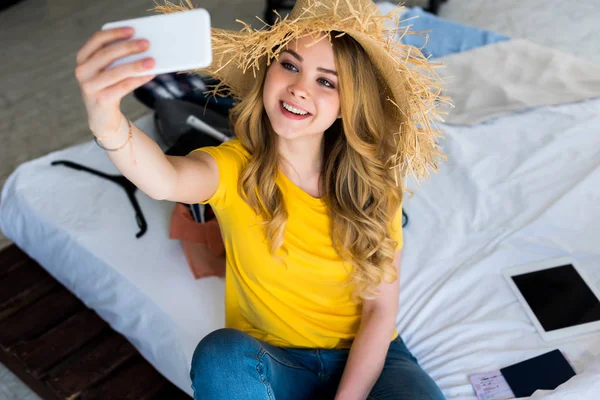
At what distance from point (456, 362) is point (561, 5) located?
3070mm

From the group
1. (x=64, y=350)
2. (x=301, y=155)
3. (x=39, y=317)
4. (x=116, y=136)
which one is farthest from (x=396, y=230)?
(x=39, y=317)

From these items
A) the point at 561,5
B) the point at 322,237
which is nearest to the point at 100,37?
the point at 322,237

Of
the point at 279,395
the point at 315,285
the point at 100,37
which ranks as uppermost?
the point at 100,37

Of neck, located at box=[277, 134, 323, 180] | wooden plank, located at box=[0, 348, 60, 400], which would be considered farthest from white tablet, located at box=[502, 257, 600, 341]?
wooden plank, located at box=[0, 348, 60, 400]

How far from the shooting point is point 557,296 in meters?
1.41

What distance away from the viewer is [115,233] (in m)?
1.64

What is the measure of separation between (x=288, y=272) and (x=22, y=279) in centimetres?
99

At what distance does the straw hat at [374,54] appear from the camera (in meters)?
1.02

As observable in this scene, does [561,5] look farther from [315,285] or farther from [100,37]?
[100,37]

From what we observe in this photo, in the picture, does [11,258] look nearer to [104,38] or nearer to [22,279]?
[22,279]

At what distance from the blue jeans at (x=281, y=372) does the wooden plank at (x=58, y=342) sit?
61 cm

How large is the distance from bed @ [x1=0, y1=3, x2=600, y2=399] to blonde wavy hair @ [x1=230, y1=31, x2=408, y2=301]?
0.96 ft

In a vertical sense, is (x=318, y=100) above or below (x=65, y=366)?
Answer: above

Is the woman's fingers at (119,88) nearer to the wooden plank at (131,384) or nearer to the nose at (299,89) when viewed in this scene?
the nose at (299,89)
